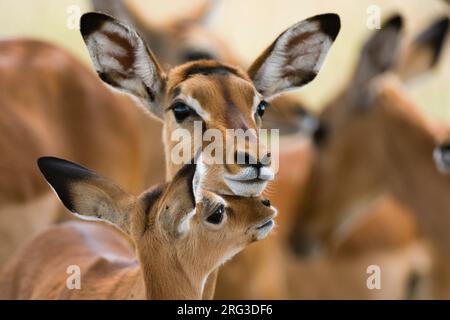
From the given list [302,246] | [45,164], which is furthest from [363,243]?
[45,164]

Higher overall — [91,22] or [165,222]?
[91,22]

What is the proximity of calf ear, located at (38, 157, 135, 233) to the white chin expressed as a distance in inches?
13.1

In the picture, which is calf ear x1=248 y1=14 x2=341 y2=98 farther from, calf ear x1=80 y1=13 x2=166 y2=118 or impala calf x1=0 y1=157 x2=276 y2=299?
impala calf x1=0 y1=157 x2=276 y2=299

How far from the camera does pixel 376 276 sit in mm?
8094

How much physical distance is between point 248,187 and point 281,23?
30.6 feet

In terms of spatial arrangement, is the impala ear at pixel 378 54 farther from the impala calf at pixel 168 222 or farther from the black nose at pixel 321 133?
the impala calf at pixel 168 222

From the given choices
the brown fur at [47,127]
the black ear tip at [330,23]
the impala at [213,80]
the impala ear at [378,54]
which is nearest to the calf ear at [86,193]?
the impala at [213,80]

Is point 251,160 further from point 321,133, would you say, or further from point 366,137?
point 321,133

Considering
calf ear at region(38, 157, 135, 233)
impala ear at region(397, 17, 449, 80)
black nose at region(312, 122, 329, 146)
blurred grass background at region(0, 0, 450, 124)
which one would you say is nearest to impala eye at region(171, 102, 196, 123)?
calf ear at region(38, 157, 135, 233)

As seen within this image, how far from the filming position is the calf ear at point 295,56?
15.8 feet

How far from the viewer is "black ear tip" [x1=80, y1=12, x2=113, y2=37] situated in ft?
15.0

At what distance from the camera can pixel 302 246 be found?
28.3ft

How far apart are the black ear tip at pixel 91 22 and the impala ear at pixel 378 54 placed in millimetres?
3584
